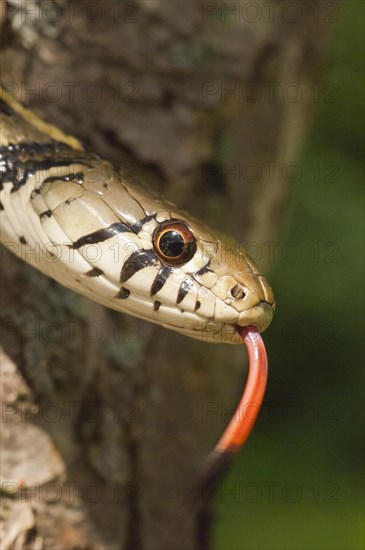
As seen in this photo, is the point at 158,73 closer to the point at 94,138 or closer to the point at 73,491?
the point at 94,138

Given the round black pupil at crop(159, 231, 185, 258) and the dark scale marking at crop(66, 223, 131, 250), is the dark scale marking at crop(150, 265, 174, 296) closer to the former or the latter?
the round black pupil at crop(159, 231, 185, 258)

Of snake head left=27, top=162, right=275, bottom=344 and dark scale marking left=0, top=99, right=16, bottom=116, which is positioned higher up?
dark scale marking left=0, top=99, right=16, bottom=116

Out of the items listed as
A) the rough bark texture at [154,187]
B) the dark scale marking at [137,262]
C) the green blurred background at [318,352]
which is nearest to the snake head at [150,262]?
the dark scale marking at [137,262]

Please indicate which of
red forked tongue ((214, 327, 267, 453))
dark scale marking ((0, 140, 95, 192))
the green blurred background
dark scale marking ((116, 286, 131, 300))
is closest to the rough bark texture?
dark scale marking ((0, 140, 95, 192))

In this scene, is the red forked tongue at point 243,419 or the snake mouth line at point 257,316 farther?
the snake mouth line at point 257,316

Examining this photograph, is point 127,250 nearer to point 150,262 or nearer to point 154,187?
point 150,262

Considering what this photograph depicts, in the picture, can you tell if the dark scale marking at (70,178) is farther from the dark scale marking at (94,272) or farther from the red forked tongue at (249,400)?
the red forked tongue at (249,400)
